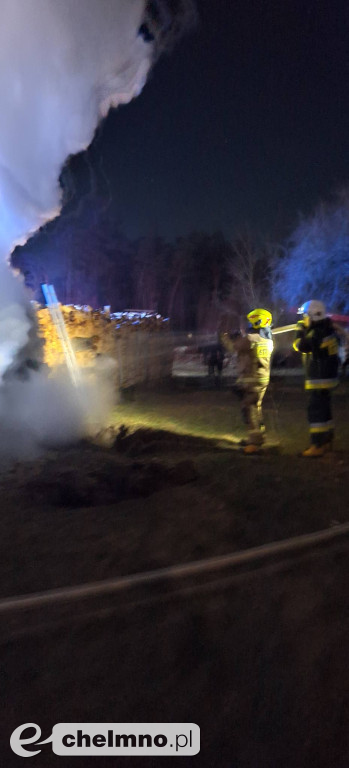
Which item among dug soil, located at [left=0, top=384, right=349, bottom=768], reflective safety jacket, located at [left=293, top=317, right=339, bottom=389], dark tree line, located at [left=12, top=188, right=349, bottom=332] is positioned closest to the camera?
dug soil, located at [left=0, top=384, right=349, bottom=768]

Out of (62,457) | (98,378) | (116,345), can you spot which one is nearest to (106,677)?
(62,457)

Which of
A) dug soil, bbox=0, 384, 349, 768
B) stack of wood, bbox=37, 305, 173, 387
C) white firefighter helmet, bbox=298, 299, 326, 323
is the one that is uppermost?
stack of wood, bbox=37, 305, 173, 387

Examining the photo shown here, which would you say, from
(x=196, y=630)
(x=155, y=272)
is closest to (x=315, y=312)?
(x=196, y=630)

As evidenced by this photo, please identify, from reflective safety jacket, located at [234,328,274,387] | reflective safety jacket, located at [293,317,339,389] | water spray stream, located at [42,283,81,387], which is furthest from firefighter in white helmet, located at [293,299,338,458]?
water spray stream, located at [42,283,81,387]

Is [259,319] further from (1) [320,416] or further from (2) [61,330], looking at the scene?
(2) [61,330]

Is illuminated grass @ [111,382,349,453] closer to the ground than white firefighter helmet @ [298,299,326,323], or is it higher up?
closer to the ground

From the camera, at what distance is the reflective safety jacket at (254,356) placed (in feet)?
29.9

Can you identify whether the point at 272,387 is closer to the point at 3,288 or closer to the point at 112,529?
the point at 3,288

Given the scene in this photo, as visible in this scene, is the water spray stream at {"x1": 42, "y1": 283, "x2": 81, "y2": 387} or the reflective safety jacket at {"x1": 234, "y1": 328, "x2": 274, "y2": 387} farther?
the water spray stream at {"x1": 42, "y1": 283, "x2": 81, "y2": 387}

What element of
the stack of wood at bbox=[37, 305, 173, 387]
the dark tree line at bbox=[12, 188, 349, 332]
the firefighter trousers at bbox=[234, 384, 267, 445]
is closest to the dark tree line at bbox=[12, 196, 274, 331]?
the dark tree line at bbox=[12, 188, 349, 332]

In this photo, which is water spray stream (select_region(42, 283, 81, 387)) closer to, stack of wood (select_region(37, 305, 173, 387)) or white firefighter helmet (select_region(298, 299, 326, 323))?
stack of wood (select_region(37, 305, 173, 387))

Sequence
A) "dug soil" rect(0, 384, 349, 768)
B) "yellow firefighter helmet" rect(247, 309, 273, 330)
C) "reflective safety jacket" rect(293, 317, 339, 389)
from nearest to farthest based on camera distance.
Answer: "dug soil" rect(0, 384, 349, 768)
"reflective safety jacket" rect(293, 317, 339, 389)
"yellow firefighter helmet" rect(247, 309, 273, 330)

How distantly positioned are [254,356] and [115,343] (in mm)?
10598

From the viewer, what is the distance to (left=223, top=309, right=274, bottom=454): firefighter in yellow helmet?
914cm
